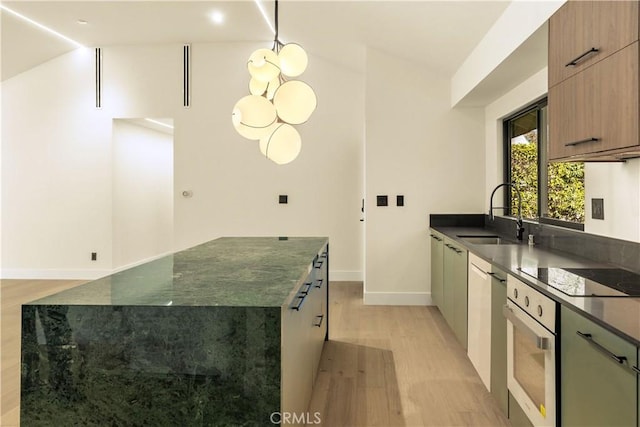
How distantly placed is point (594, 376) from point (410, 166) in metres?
3.52

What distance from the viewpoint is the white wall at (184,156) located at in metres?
5.81

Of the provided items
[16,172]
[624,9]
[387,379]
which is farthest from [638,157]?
[16,172]

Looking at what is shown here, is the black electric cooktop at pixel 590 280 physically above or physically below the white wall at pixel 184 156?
below

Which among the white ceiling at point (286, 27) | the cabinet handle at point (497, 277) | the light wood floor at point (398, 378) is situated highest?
the white ceiling at point (286, 27)

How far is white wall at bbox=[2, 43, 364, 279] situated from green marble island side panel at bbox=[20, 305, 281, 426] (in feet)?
14.8

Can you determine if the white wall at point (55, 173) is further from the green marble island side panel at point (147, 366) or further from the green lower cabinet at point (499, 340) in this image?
the green lower cabinet at point (499, 340)

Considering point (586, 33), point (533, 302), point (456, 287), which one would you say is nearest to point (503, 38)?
point (586, 33)

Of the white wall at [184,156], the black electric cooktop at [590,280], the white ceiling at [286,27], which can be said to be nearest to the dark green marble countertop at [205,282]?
the black electric cooktop at [590,280]

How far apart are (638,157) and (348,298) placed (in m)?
3.44

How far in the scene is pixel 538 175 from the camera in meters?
3.42

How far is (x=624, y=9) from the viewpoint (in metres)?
1.56

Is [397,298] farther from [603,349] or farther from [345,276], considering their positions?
[603,349]

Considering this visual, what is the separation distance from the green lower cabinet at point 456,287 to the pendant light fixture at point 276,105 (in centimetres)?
147

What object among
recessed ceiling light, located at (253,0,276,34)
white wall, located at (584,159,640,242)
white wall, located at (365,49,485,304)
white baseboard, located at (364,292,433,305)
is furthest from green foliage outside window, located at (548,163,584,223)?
recessed ceiling light, located at (253,0,276,34)
